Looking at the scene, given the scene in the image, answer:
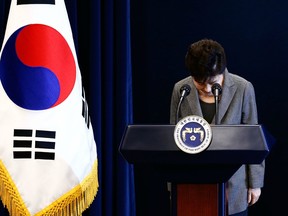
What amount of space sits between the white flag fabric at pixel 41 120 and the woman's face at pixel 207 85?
0.49m

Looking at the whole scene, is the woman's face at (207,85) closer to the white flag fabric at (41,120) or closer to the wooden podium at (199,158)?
the white flag fabric at (41,120)

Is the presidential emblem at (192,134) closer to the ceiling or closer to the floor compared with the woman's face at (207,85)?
closer to the floor

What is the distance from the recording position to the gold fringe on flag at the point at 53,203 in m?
2.10

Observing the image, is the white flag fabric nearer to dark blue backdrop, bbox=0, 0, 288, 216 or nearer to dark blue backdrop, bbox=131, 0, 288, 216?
dark blue backdrop, bbox=0, 0, 288, 216

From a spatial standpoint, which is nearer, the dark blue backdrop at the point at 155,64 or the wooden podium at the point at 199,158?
the wooden podium at the point at 199,158

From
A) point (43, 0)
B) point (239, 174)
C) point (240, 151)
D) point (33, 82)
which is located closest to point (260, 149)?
point (240, 151)

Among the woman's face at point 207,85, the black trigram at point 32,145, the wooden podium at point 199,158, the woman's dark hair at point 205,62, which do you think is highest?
the woman's dark hair at point 205,62

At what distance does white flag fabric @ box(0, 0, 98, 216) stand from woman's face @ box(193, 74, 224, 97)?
1.62ft

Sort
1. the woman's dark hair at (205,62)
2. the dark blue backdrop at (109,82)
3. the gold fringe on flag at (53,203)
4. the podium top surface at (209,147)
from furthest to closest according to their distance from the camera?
the dark blue backdrop at (109,82)
the gold fringe on flag at (53,203)
the woman's dark hair at (205,62)
the podium top surface at (209,147)

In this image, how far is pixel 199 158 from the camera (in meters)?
1.18

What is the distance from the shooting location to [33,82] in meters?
2.18

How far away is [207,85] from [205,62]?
18 centimetres

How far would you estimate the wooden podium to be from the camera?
3.85 ft

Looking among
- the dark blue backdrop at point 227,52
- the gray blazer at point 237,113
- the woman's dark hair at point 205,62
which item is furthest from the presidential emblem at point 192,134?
the dark blue backdrop at point 227,52
